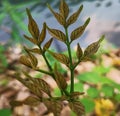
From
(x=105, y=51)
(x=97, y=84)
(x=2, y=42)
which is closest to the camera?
(x=97, y=84)

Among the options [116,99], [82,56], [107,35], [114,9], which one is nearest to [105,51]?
[107,35]

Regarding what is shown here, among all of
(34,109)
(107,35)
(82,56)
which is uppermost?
(82,56)

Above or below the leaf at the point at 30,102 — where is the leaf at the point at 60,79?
above

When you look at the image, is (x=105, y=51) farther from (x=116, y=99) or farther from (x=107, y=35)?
(x=116, y=99)

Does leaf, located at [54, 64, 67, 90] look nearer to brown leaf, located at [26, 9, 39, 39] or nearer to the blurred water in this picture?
brown leaf, located at [26, 9, 39, 39]

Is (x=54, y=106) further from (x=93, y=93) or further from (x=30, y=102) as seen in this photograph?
(x=93, y=93)

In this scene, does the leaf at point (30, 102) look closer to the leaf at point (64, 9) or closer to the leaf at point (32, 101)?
the leaf at point (32, 101)

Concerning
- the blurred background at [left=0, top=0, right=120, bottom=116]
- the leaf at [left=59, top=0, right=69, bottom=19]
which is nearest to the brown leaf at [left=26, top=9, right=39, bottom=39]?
the leaf at [left=59, top=0, right=69, bottom=19]

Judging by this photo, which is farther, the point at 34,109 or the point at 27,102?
the point at 34,109

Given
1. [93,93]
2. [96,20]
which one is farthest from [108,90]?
[96,20]

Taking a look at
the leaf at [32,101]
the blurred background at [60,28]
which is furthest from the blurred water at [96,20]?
the leaf at [32,101]
